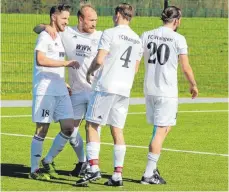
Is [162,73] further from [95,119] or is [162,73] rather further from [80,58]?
[80,58]

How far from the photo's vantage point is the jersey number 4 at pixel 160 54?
11.3 meters

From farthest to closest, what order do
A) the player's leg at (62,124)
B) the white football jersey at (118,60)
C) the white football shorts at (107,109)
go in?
the player's leg at (62,124)
the white football shorts at (107,109)
the white football jersey at (118,60)

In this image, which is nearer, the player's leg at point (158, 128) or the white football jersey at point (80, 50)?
the player's leg at point (158, 128)

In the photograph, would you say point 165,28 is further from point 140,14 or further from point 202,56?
point 202,56

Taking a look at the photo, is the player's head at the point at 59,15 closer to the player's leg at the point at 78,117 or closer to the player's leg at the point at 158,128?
the player's leg at the point at 78,117

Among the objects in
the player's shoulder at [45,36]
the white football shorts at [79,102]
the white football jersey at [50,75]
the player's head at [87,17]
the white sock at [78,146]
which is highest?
the player's head at [87,17]

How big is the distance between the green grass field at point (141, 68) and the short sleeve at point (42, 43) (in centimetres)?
1255

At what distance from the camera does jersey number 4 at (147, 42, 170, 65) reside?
1127 cm

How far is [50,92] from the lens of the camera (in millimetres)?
11539

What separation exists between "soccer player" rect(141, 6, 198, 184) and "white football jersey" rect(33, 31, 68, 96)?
107 cm

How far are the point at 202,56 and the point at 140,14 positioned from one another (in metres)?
5.26

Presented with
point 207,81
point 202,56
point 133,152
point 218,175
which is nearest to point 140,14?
point 207,81

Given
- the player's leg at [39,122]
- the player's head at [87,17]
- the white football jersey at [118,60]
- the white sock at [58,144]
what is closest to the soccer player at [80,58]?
the player's head at [87,17]

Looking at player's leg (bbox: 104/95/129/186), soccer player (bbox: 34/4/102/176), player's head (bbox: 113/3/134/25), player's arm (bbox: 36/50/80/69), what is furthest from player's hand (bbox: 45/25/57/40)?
player's leg (bbox: 104/95/129/186)
